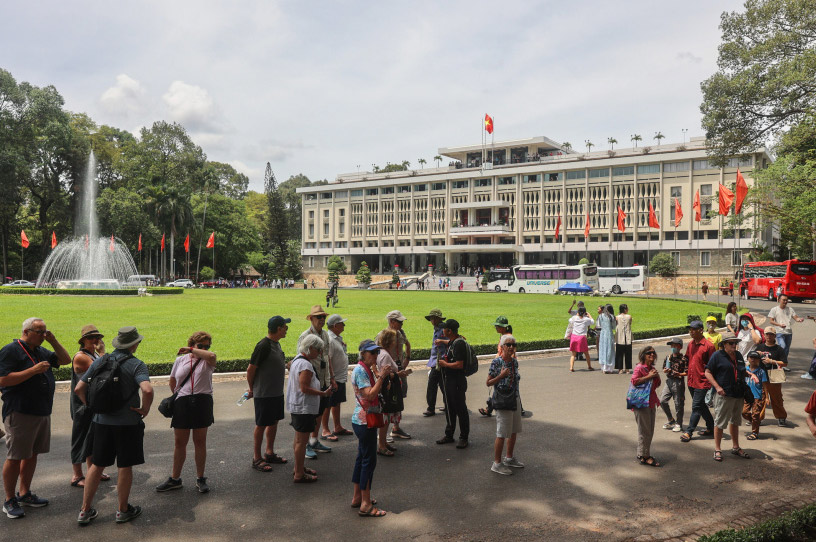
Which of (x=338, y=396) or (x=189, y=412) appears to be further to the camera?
(x=338, y=396)

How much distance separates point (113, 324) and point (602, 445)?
62.4 ft

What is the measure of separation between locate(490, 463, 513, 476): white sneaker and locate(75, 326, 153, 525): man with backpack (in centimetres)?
399

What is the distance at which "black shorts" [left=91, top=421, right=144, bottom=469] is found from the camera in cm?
527

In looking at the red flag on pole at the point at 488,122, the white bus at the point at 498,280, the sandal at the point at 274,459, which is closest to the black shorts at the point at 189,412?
the sandal at the point at 274,459

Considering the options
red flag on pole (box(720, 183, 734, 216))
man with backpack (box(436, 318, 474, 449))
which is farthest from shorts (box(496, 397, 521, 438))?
red flag on pole (box(720, 183, 734, 216))

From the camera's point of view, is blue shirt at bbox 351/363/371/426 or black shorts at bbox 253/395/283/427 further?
black shorts at bbox 253/395/283/427

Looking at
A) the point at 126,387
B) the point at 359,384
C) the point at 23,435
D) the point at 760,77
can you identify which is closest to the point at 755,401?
the point at 359,384

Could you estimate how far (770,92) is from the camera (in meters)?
17.8

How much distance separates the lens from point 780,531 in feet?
16.5

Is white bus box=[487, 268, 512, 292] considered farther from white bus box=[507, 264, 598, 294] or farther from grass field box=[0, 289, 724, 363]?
grass field box=[0, 289, 724, 363]

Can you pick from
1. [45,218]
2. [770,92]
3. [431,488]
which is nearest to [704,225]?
[770,92]

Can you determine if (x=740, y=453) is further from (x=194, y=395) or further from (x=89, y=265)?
(x=89, y=265)

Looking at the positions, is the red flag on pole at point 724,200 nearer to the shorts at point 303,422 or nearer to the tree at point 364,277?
the shorts at point 303,422

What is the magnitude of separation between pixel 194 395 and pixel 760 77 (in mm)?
20584
